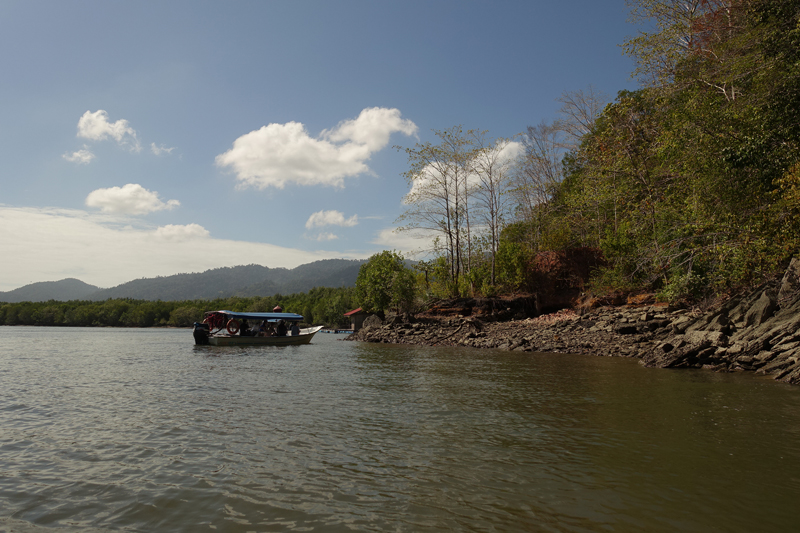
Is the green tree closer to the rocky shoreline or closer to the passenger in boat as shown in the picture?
the rocky shoreline

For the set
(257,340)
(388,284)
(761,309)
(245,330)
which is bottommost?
(257,340)

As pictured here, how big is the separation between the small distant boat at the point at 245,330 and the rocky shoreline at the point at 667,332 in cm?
885

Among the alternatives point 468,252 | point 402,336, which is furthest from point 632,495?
point 468,252

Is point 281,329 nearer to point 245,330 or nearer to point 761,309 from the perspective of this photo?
point 245,330

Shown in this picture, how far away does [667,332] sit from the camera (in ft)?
69.5

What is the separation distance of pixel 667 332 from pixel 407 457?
19.3m

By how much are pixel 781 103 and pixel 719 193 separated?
3479 millimetres

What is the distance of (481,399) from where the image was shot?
1137 cm

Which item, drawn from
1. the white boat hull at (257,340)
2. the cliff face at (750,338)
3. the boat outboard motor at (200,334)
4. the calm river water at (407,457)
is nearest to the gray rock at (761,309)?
the cliff face at (750,338)

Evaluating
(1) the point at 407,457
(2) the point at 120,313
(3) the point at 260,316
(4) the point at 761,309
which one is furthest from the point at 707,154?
(2) the point at 120,313

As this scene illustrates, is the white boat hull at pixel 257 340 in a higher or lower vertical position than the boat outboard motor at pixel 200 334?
lower

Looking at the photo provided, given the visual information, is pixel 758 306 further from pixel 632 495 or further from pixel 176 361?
pixel 176 361

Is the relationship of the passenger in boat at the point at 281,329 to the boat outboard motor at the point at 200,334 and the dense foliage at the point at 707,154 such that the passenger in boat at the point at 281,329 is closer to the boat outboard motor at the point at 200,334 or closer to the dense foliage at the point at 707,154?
the boat outboard motor at the point at 200,334

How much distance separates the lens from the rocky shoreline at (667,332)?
1464 centimetres
